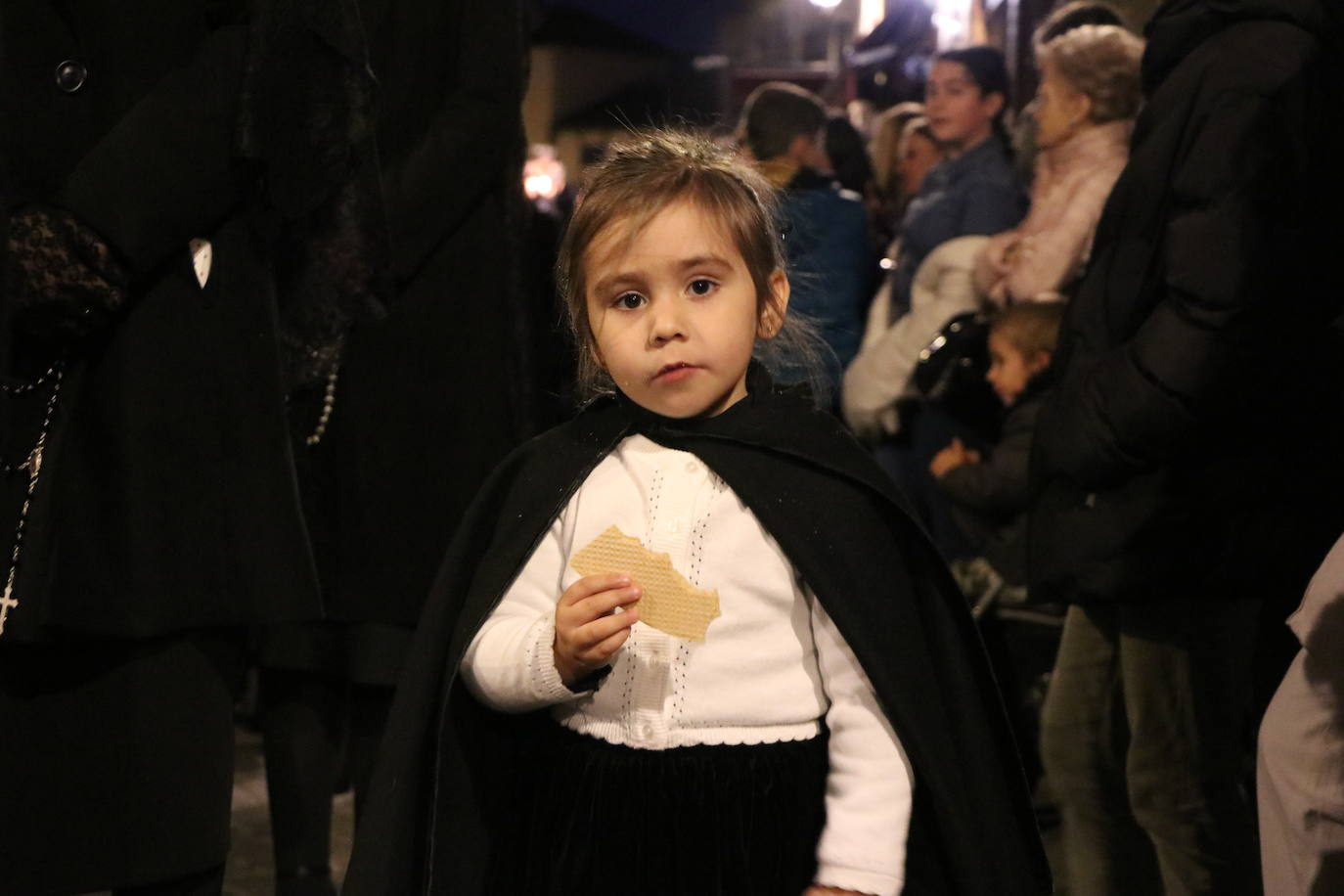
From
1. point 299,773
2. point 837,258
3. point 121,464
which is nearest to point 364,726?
point 299,773

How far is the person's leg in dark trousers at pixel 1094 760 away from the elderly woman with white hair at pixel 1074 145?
1.25m

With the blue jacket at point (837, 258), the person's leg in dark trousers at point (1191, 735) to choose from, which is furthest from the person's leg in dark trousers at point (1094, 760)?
the blue jacket at point (837, 258)

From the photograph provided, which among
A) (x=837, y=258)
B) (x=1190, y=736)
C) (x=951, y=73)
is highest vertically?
(x=951, y=73)

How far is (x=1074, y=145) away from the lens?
4145mm

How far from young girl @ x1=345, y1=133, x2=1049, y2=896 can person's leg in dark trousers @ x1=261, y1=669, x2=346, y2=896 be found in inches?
44.0

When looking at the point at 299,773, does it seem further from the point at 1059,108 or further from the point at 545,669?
the point at 1059,108

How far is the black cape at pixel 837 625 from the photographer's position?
75.8 inches

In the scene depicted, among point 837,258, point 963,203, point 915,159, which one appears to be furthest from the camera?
point 915,159

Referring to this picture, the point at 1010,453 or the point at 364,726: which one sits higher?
the point at 1010,453

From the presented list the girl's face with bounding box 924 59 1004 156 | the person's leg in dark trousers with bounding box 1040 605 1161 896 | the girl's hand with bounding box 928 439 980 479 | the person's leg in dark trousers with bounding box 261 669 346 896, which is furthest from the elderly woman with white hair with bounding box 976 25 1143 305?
the person's leg in dark trousers with bounding box 261 669 346 896

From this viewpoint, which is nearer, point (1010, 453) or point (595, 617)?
point (595, 617)

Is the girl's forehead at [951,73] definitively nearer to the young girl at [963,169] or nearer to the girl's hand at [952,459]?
the young girl at [963,169]

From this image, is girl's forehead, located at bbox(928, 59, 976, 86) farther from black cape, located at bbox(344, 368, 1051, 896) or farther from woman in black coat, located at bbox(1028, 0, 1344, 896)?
black cape, located at bbox(344, 368, 1051, 896)

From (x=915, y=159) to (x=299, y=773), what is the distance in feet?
11.5
